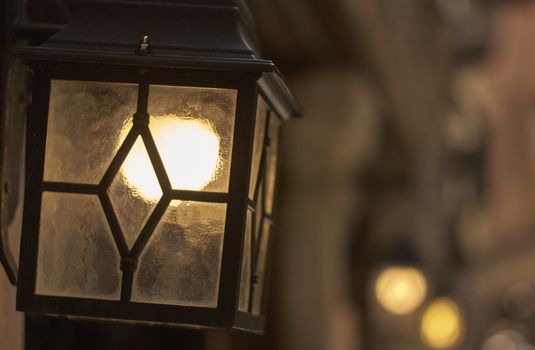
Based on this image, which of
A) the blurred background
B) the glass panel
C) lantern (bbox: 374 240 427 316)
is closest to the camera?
the glass panel

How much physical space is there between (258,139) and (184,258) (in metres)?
0.27

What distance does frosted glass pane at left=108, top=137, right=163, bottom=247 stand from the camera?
78.7 inches

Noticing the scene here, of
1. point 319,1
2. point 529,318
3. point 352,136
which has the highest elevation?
point 319,1

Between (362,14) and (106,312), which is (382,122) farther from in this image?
(106,312)

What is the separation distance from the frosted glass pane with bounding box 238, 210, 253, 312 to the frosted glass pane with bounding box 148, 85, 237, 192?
0.46 ft

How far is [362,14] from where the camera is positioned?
5.31 metres

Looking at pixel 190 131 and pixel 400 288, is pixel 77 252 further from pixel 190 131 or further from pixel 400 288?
pixel 400 288

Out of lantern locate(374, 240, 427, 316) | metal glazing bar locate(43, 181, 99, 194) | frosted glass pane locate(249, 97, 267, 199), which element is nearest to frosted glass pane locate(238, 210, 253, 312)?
frosted glass pane locate(249, 97, 267, 199)

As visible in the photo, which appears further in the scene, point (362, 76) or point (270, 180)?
point (362, 76)

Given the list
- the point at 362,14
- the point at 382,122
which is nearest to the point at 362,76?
the point at 362,14

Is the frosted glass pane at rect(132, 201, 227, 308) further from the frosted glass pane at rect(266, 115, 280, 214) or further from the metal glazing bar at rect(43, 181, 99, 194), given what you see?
the frosted glass pane at rect(266, 115, 280, 214)

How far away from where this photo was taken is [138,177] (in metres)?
2.01

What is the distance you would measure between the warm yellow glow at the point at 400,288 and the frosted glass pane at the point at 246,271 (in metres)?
6.04

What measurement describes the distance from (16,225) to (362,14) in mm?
3075
